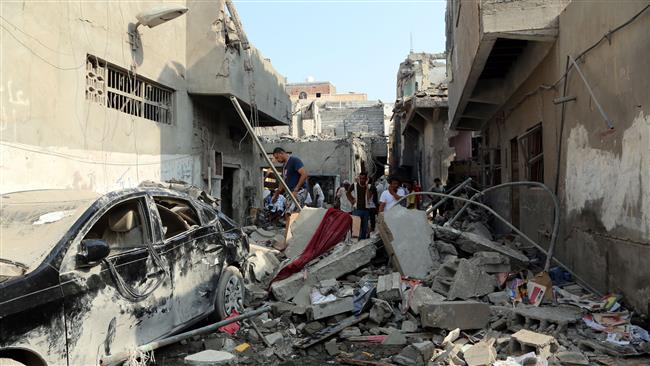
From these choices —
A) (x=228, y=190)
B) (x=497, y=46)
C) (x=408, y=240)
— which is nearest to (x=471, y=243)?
(x=408, y=240)

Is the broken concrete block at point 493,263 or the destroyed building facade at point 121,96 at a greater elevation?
the destroyed building facade at point 121,96

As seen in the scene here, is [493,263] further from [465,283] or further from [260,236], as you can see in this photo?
[260,236]

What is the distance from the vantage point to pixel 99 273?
367 centimetres

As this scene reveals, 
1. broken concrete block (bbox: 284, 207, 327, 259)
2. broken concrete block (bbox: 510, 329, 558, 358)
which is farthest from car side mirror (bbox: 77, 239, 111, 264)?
broken concrete block (bbox: 284, 207, 327, 259)

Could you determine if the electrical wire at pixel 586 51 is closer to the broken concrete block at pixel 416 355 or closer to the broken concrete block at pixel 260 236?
the broken concrete block at pixel 416 355

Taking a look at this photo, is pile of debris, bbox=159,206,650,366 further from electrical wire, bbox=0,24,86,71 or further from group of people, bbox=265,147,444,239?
electrical wire, bbox=0,24,86,71

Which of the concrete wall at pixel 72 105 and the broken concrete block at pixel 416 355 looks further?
the concrete wall at pixel 72 105

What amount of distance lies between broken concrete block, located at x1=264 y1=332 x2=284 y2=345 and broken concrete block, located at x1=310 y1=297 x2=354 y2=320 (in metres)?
0.49

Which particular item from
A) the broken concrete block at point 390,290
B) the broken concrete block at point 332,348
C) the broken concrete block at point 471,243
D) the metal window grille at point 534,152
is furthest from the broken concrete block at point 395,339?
the metal window grille at point 534,152

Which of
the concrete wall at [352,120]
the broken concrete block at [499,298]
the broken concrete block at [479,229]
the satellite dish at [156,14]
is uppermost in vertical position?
the concrete wall at [352,120]

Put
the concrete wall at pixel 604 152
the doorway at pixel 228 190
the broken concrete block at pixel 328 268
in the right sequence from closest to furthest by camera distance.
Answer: the concrete wall at pixel 604 152 < the broken concrete block at pixel 328 268 < the doorway at pixel 228 190

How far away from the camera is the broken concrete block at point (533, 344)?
3.99m

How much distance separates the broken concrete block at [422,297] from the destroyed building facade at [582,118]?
1807mm

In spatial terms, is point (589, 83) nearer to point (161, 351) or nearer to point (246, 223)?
point (161, 351)
